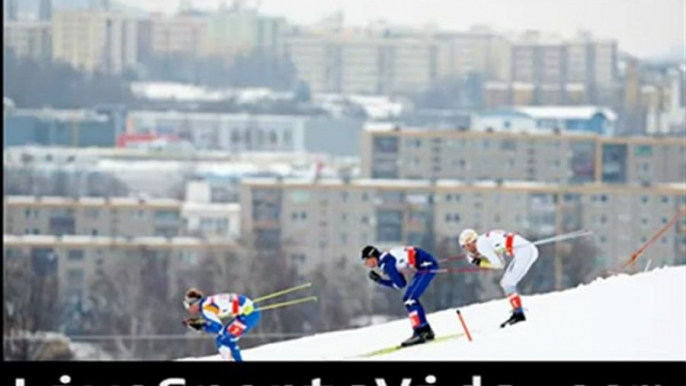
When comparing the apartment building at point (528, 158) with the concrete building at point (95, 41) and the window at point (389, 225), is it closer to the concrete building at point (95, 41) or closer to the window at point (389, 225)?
the window at point (389, 225)

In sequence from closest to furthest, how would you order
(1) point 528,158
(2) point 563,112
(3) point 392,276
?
(3) point 392,276 < (1) point 528,158 < (2) point 563,112

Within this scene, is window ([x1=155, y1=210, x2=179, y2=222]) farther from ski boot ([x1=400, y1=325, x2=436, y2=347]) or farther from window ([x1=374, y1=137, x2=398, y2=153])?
ski boot ([x1=400, y1=325, x2=436, y2=347])

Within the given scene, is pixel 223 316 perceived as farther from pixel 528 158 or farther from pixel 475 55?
pixel 475 55

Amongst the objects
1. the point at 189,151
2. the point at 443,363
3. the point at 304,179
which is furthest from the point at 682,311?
the point at 189,151

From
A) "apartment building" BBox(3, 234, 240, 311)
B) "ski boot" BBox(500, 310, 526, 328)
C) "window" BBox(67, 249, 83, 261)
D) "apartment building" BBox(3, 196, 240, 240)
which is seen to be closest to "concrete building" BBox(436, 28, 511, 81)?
"apartment building" BBox(3, 196, 240, 240)

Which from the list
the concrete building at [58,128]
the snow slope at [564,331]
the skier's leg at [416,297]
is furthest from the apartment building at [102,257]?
the skier's leg at [416,297]

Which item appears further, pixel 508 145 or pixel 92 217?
pixel 508 145

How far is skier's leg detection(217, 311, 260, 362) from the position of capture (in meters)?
15.6

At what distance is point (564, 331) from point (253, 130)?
92041 millimetres

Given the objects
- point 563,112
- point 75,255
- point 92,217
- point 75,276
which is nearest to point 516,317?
point 75,276

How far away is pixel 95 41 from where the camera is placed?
370 feet

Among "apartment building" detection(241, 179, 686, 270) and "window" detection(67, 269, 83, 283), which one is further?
"apartment building" detection(241, 179, 686, 270)

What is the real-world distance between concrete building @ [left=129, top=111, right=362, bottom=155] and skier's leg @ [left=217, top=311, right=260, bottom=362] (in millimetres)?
86258

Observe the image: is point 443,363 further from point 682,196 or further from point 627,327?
point 682,196
